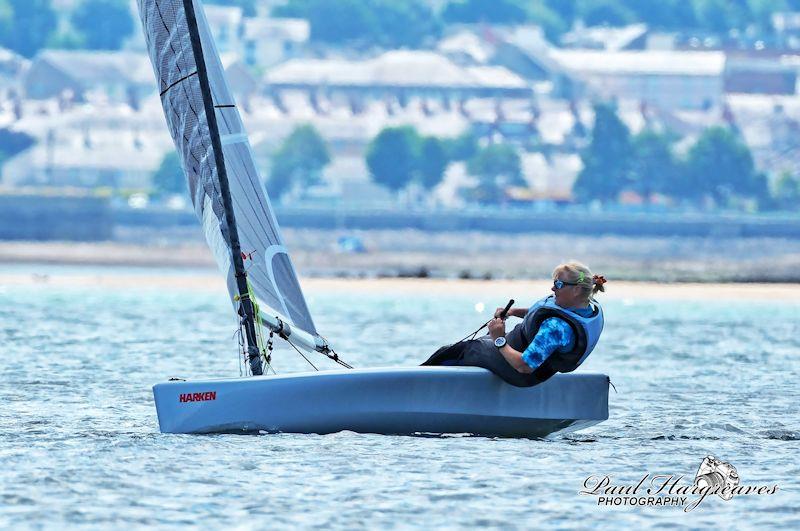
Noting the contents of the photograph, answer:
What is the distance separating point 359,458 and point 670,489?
2.39 m

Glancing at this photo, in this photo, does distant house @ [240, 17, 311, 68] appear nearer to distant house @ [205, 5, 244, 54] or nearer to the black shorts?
distant house @ [205, 5, 244, 54]

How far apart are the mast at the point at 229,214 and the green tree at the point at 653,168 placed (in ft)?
370

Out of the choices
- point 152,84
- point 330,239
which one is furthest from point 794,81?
point 330,239

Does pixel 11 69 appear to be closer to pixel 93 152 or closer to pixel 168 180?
pixel 93 152

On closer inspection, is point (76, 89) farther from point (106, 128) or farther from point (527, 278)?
point (527, 278)

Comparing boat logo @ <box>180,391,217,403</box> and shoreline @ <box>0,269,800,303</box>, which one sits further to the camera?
shoreline @ <box>0,269,800,303</box>

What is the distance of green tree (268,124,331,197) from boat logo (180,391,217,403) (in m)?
108

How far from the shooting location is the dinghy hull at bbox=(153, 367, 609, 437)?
Result: 52.0 feet

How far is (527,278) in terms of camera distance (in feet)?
240

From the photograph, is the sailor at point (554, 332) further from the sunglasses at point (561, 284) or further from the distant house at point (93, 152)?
the distant house at point (93, 152)

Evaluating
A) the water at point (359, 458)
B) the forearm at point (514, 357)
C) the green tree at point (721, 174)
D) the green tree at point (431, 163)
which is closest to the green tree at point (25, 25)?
the green tree at point (431, 163)

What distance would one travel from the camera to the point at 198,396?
629 inches

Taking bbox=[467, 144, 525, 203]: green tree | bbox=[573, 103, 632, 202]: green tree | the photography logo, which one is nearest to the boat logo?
the photography logo

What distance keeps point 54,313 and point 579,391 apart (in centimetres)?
2571
